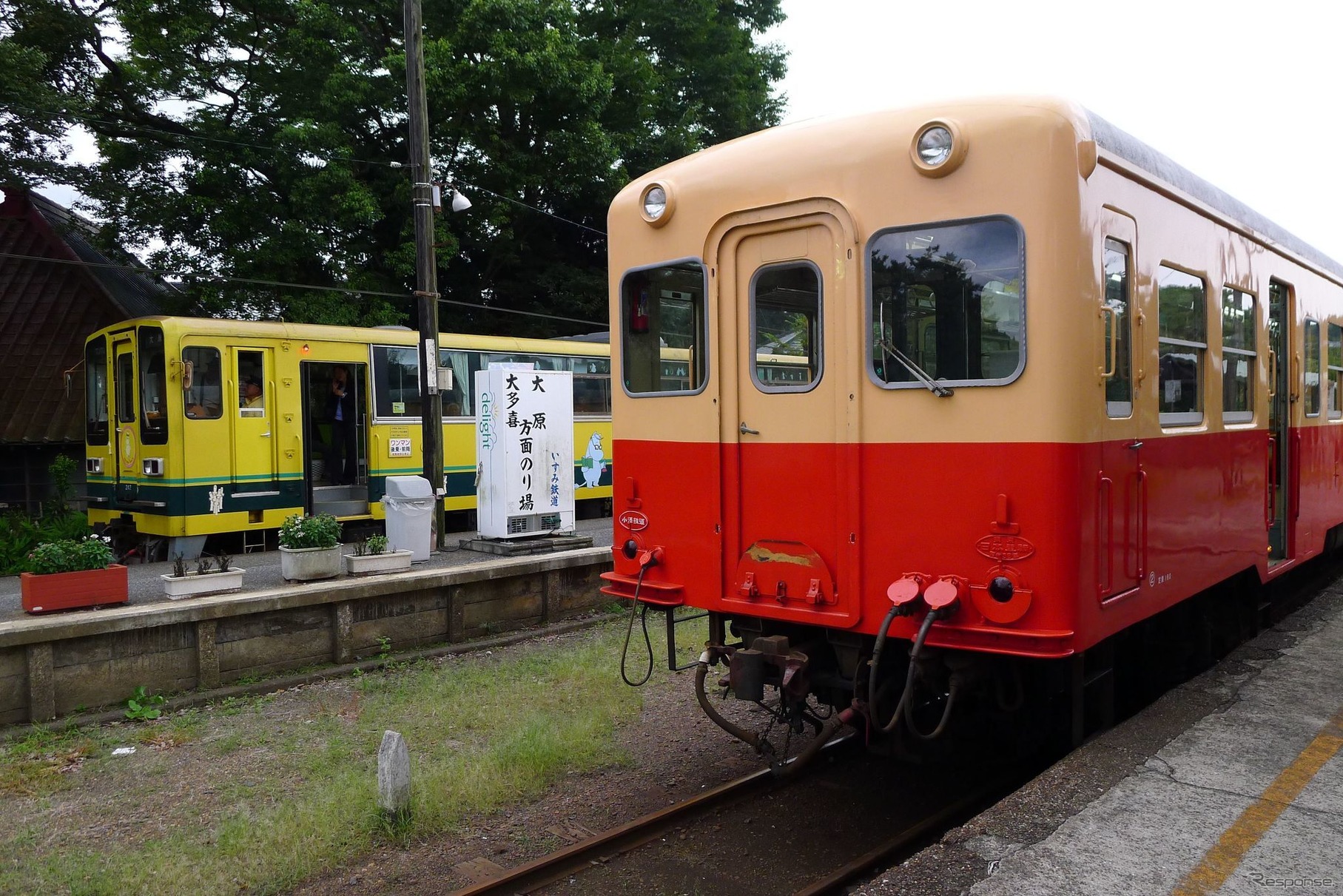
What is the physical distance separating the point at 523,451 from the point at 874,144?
25.0 ft

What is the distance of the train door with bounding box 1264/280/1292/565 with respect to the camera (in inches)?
282

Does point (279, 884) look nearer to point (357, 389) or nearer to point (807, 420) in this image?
point (807, 420)

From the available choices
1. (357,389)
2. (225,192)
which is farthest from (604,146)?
(357,389)

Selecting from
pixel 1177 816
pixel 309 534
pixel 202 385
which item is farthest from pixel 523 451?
pixel 1177 816

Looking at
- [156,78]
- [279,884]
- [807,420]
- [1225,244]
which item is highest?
[156,78]

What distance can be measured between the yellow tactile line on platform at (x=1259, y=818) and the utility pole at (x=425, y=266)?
920 centimetres

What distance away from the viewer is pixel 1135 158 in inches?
188

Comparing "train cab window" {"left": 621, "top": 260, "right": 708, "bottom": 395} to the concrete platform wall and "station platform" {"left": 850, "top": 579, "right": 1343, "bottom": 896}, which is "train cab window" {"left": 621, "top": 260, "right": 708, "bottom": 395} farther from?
the concrete platform wall

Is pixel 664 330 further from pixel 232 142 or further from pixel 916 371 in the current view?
pixel 232 142

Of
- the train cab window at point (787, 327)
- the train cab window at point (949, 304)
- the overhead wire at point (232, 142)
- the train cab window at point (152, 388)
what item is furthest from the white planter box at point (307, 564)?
the overhead wire at point (232, 142)

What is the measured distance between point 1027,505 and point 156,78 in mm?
18730

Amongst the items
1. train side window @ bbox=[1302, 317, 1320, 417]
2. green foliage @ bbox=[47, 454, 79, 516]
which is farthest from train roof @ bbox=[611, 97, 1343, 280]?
green foliage @ bbox=[47, 454, 79, 516]

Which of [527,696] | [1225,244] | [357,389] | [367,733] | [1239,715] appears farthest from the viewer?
[357,389]

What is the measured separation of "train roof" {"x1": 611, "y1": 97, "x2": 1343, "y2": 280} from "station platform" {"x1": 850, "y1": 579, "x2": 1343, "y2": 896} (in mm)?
2708
